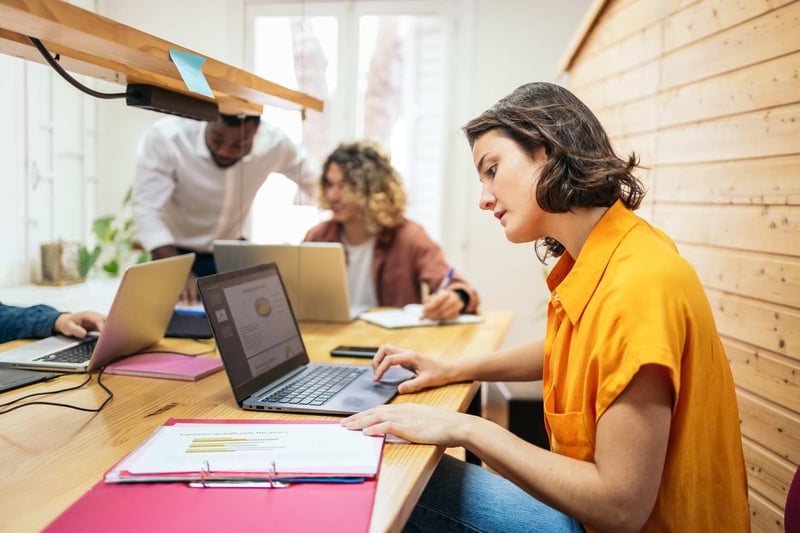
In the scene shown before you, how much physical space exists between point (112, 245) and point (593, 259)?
5.14 ft

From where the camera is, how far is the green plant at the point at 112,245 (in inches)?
77.0

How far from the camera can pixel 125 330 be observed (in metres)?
1.41

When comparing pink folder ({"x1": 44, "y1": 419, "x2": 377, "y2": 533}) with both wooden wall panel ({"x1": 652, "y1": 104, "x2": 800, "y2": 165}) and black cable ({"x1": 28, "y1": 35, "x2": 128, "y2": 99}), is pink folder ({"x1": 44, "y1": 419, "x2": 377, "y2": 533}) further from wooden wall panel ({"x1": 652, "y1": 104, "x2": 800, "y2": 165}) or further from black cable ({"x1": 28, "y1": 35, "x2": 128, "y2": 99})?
wooden wall panel ({"x1": 652, "y1": 104, "x2": 800, "y2": 165})

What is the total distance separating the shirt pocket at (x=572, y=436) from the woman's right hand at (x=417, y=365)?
330mm

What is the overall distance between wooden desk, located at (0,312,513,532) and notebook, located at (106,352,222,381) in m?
0.02

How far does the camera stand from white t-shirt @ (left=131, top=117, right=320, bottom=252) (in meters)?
2.01

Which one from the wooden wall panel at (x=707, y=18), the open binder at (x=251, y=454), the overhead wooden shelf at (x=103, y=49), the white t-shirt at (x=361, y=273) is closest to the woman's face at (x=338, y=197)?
the white t-shirt at (x=361, y=273)

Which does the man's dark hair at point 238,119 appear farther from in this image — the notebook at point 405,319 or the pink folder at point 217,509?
the pink folder at point 217,509

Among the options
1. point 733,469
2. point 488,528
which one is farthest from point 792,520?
point 488,528

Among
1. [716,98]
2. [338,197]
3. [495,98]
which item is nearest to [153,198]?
[338,197]

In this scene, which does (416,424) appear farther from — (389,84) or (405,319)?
(389,84)

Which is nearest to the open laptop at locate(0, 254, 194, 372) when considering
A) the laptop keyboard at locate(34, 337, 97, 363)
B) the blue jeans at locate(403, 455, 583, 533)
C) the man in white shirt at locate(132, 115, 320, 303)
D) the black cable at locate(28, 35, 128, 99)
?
the laptop keyboard at locate(34, 337, 97, 363)

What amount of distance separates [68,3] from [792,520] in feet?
4.06

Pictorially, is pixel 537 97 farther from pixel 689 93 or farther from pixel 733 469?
pixel 689 93
